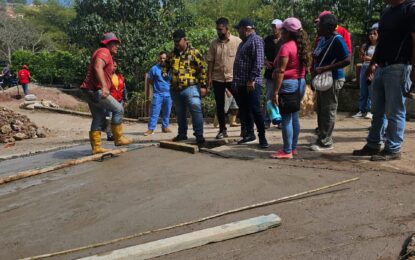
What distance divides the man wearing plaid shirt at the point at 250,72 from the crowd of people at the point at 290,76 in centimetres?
1

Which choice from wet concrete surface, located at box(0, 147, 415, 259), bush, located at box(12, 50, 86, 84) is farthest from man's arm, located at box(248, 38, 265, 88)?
bush, located at box(12, 50, 86, 84)

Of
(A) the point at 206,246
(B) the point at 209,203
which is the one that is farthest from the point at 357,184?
(A) the point at 206,246

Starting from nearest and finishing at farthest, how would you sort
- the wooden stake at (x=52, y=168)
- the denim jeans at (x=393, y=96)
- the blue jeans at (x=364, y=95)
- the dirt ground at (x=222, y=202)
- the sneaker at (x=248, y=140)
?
1. the dirt ground at (x=222, y=202)
2. the denim jeans at (x=393, y=96)
3. the wooden stake at (x=52, y=168)
4. the sneaker at (x=248, y=140)
5. the blue jeans at (x=364, y=95)

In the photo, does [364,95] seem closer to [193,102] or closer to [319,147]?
[319,147]

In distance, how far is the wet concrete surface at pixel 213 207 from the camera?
3.40 meters

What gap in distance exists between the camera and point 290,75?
5.71 m

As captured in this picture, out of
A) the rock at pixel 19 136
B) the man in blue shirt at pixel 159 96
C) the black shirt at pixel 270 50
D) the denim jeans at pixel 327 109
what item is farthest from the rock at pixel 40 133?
the denim jeans at pixel 327 109

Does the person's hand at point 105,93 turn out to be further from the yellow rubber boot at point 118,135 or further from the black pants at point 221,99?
the black pants at point 221,99

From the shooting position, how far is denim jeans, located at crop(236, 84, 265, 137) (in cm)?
655

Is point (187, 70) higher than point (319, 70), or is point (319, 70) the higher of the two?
point (187, 70)

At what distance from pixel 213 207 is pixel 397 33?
279 centimetres

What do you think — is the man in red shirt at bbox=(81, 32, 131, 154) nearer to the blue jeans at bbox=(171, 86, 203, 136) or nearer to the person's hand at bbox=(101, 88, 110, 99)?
the person's hand at bbox=(101, 88, 110, 99)

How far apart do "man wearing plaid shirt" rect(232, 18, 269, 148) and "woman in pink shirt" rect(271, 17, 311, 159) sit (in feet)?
2.63

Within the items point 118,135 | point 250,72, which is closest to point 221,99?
point 250,72
